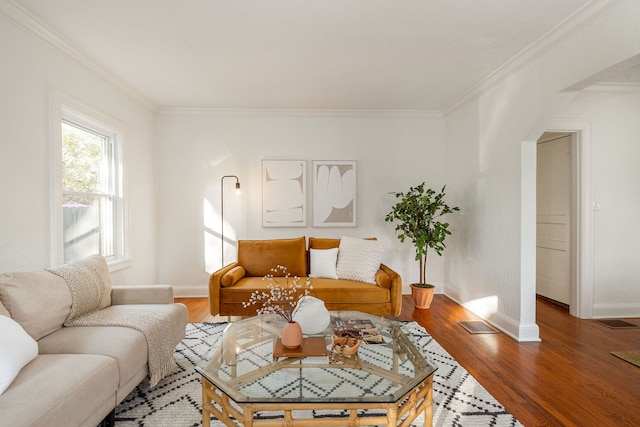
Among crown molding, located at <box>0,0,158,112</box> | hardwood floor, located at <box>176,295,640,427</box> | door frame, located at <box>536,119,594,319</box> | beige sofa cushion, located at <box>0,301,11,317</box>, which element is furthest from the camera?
door frame, located at <box>536,119,594,319</box>

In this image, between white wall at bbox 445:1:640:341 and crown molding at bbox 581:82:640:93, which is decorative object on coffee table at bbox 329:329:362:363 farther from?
crown molding at bbox 581:82:640:93

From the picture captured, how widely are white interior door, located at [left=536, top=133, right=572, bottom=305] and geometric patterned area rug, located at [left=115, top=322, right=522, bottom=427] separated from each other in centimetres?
262

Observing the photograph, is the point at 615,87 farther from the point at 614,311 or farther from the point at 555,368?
the point at 555,368

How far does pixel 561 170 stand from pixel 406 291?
254cm

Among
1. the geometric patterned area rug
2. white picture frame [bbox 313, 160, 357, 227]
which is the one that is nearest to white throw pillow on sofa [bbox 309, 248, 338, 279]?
white picture frame [bbox 313, 160, 357, 227]

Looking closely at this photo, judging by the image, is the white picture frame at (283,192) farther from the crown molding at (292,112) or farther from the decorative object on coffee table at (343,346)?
the decorative object on coffee table at (343,346)

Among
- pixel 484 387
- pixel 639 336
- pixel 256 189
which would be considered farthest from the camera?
pixel 256 189

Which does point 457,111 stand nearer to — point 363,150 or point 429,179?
point 429,179

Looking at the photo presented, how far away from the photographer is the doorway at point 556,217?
427cm

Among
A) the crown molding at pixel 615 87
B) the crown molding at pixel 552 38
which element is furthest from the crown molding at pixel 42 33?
the crown molding at pixel 615 87

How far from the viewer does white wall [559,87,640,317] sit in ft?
13.1

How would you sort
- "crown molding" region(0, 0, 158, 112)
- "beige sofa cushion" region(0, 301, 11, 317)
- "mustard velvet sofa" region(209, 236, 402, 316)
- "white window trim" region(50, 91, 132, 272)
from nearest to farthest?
"beige sofa cushion" region(0, 301, 11, 317)
"crown molding" region(0, 0, 158, 112)
"white window trim" region(50, 91, 132, 272)
"mustard velvet sofa" region(209, 236, 402, 316)

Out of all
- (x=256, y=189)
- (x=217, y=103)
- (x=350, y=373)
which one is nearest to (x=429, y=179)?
(x=256, y=189)

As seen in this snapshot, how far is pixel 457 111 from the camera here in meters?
4.64
